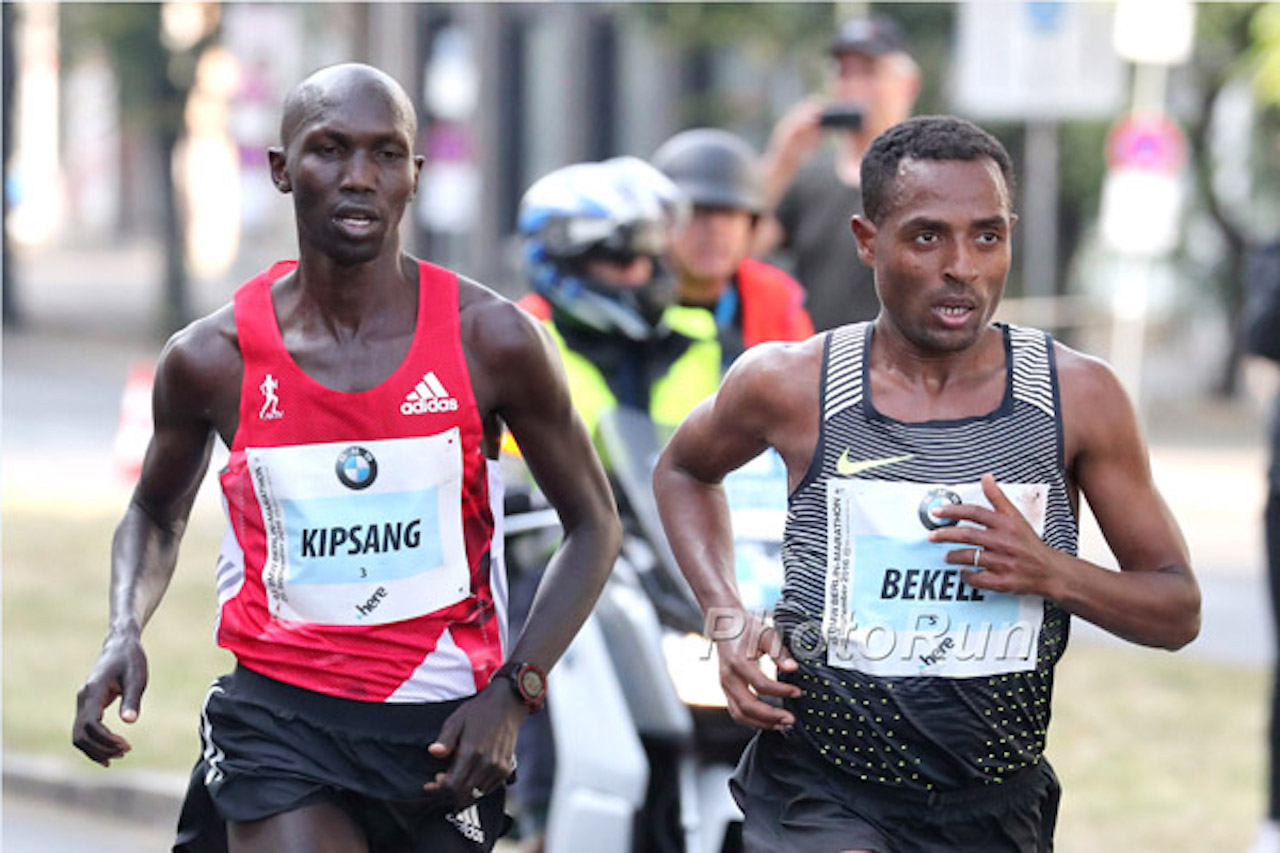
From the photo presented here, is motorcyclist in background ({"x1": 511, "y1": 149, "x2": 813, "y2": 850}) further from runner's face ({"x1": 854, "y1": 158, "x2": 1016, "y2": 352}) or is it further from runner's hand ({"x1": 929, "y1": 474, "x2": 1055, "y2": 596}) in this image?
runner's hand ({"x1": 929, "y1": 474, "x2": 1055, "y2": 596})

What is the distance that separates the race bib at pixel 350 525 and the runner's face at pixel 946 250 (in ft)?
2.73

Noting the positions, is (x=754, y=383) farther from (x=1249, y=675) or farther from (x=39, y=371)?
(x=39, y=371)

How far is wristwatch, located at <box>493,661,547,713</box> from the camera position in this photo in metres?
3.84

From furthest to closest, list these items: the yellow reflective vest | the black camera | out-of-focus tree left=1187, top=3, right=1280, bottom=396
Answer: out-of-focus tree left=1187, top=3, right=1280, bottom=396
the black camera
the yellow reflective vest

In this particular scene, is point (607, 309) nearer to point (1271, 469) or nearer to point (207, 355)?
point (207, 355)

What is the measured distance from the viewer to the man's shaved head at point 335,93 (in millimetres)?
3863

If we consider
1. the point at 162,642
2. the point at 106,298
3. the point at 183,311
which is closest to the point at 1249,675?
the point at 162,642

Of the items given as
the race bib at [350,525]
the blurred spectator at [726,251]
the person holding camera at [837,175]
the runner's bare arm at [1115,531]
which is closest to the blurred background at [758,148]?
the blurred spectator at [726,251]

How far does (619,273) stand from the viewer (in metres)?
5.81

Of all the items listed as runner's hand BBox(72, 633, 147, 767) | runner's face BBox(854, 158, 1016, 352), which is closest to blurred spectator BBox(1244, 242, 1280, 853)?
runner's face BBox(854, 158, 1016, 352)

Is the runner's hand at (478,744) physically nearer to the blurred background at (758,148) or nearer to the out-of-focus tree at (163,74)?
the blurred background at (758,148)

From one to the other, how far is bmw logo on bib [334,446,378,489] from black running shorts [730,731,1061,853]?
840mm

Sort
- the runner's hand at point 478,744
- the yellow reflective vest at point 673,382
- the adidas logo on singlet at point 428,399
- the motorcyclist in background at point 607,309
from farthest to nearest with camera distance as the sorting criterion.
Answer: the motorcyclist in background at point 607,309 → the yellow reflective vest at point 673,382 → the adidas logo on singlet at point 428,399 → the runner's hand at point 478,744

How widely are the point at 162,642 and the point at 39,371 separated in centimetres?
2005
